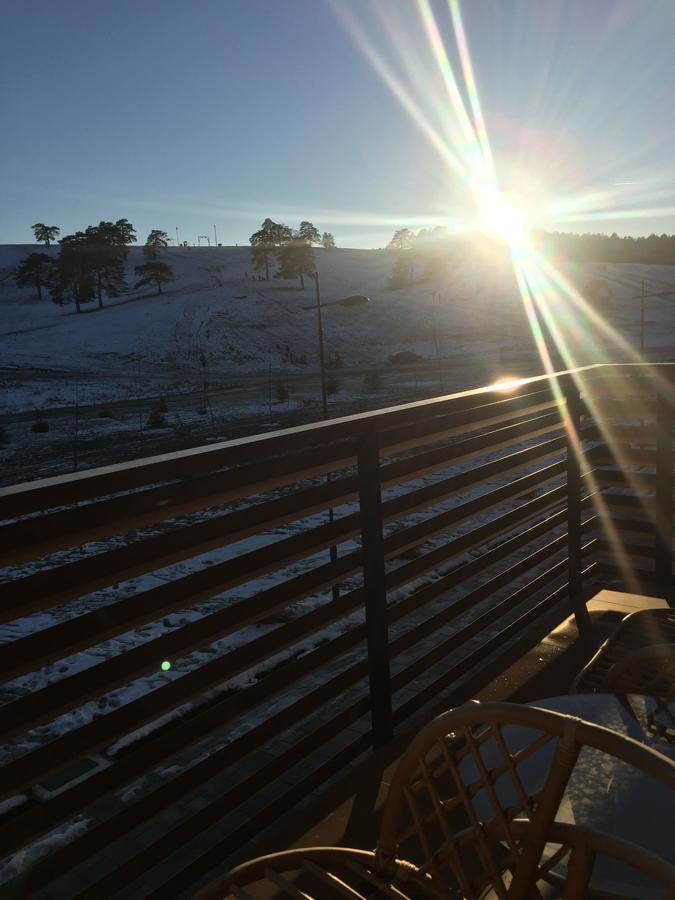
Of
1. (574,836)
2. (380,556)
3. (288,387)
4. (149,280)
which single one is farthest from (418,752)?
(149,280)

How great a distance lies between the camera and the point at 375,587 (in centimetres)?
218

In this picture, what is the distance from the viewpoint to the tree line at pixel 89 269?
67.9 m

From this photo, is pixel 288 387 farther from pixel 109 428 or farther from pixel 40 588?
pixel 40 588

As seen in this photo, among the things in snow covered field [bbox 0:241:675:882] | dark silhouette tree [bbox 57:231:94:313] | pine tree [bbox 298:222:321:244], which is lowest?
snow covered field [bbox 0:241:675:882]

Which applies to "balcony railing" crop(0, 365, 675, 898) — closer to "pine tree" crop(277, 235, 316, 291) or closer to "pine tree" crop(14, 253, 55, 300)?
"pine tree" crop(277, 235, 316, 291)

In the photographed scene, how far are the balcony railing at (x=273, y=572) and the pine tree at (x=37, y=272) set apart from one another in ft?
248

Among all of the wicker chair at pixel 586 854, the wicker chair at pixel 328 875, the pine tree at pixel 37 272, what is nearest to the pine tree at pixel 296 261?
the pine tree at pixel 37 272

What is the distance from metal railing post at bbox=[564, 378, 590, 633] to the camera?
10.7 feet

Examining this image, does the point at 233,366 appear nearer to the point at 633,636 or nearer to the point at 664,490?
the point at 664,490

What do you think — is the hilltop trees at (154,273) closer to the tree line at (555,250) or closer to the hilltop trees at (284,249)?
the hilltop trees at (284,249)

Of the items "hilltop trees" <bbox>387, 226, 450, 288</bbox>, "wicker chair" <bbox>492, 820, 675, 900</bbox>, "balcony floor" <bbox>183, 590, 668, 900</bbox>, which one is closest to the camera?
"wicker chair" <bbox>492, 820, 675, 900</bbox>

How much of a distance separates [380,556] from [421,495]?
31cm

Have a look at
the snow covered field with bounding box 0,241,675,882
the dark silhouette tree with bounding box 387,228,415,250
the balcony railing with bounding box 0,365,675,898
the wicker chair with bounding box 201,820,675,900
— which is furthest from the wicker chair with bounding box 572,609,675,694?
the dark silhouette tree with bounding box 387,228,415,250

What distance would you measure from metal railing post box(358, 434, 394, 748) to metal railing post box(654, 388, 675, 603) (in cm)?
186
